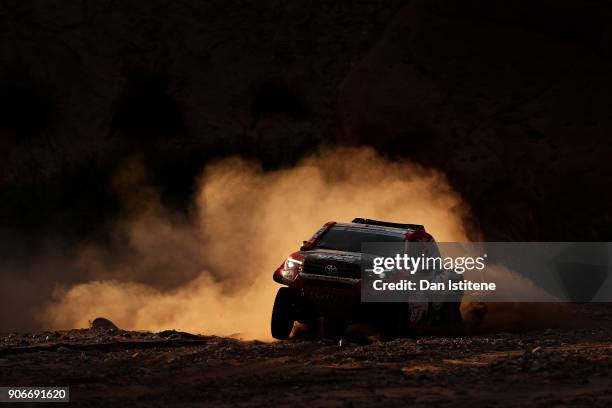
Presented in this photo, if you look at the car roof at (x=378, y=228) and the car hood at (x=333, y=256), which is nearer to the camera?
the car hood at (x=333, y=256)

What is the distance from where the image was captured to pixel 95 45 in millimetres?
34406

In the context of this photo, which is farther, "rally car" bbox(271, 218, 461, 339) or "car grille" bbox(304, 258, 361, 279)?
"car grille" bbox(304, 258, 361, 279)

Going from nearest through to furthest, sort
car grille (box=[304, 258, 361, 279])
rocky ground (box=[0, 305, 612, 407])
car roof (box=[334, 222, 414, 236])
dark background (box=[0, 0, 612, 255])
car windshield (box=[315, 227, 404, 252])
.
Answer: rocky ground (box=[0, 305, 612, 407]) < car grille (box=[304, 258, 361, 279]) < car windshield (box=[315, 227, 404, 252]) < car roof (box=[334, 222, 414, 236]) < dark background (box=[0, 0, 612, 255])

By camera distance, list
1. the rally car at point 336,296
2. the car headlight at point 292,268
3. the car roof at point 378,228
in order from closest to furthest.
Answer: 1. the rally car at point 336,296
2. the car headlight at point 292,268
3. the car roof at point 378,228

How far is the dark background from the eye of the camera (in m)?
28.0

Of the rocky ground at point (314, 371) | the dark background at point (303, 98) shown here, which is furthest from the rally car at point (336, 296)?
the dark background at point (303, 98)

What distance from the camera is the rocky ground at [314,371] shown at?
10203mm

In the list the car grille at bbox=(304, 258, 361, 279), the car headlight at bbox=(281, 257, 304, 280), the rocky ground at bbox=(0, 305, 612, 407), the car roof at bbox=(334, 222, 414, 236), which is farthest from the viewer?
the car roof at bbox=(334, 222, 414, 236)

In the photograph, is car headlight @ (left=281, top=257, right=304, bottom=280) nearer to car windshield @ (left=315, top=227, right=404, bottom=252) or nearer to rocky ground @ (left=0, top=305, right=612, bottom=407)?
car windshield @ (left=315, top=227, right=404, bottom=252)

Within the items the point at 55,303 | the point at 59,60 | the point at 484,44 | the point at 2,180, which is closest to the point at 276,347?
the point at 55,303

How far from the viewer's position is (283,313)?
49.9 ft

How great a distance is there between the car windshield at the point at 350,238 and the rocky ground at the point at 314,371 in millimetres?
1549

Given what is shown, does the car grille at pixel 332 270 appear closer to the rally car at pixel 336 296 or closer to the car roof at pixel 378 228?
the rally car at pixel 336 296

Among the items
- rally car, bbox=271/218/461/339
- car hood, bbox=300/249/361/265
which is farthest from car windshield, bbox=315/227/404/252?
car hood, bbox=300/249/361/265
